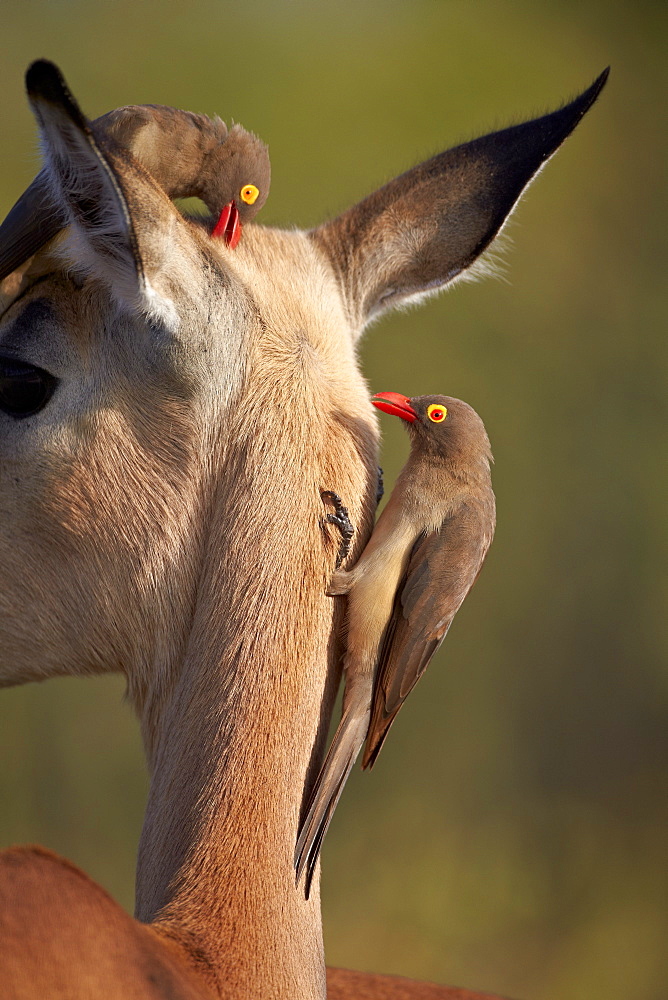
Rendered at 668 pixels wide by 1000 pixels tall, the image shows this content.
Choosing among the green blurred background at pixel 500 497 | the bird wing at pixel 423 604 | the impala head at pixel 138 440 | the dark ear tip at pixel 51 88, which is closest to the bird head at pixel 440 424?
the bird wing at pixel 423 604

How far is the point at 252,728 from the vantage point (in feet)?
5.24

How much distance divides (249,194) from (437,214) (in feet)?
1.19

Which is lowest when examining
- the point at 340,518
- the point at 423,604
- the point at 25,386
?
the point at 423,604

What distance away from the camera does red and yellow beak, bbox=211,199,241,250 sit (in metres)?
1.75

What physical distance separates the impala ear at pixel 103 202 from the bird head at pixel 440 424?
69 cm

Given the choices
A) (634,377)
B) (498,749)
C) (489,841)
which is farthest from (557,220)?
(489,841)

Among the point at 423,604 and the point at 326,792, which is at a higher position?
the point at 423,604

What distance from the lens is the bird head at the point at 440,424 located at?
2.11 m

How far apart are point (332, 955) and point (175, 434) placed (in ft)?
20.2

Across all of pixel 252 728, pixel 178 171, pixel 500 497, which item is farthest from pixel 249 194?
pixel 500 497

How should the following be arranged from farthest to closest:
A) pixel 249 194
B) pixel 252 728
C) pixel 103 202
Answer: pixel 249 194 < pixel 252 728 < pixel 103 202

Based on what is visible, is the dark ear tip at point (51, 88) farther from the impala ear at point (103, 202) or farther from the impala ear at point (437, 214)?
the impala ear at point (437, 214)

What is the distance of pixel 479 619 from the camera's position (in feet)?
26.5

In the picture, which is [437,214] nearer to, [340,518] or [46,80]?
[340,518]
